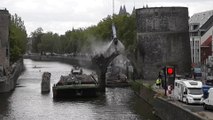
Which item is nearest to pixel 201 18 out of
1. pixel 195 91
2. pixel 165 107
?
pixel 165 107

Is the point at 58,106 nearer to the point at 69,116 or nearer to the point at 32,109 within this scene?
the point at 32,109

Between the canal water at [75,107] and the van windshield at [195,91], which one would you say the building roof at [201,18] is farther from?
the van windshield at [195,91]

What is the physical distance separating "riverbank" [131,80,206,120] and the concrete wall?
11137 millimetres

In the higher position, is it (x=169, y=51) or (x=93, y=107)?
(x=169, y=51)

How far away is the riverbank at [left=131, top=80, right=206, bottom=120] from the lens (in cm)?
2970

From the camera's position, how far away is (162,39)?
6328 centimetres

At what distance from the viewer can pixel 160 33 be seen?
63.0 m

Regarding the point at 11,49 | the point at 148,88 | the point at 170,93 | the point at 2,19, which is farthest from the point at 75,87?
the point at 11,49

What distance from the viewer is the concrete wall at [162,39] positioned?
62.5 meters

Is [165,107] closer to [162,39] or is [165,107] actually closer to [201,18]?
[162,39]

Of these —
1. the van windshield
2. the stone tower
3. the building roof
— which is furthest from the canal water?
the building roof

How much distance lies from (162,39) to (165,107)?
89.7 feet

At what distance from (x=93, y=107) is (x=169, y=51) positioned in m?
18.2

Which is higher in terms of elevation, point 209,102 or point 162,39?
point 162,39
